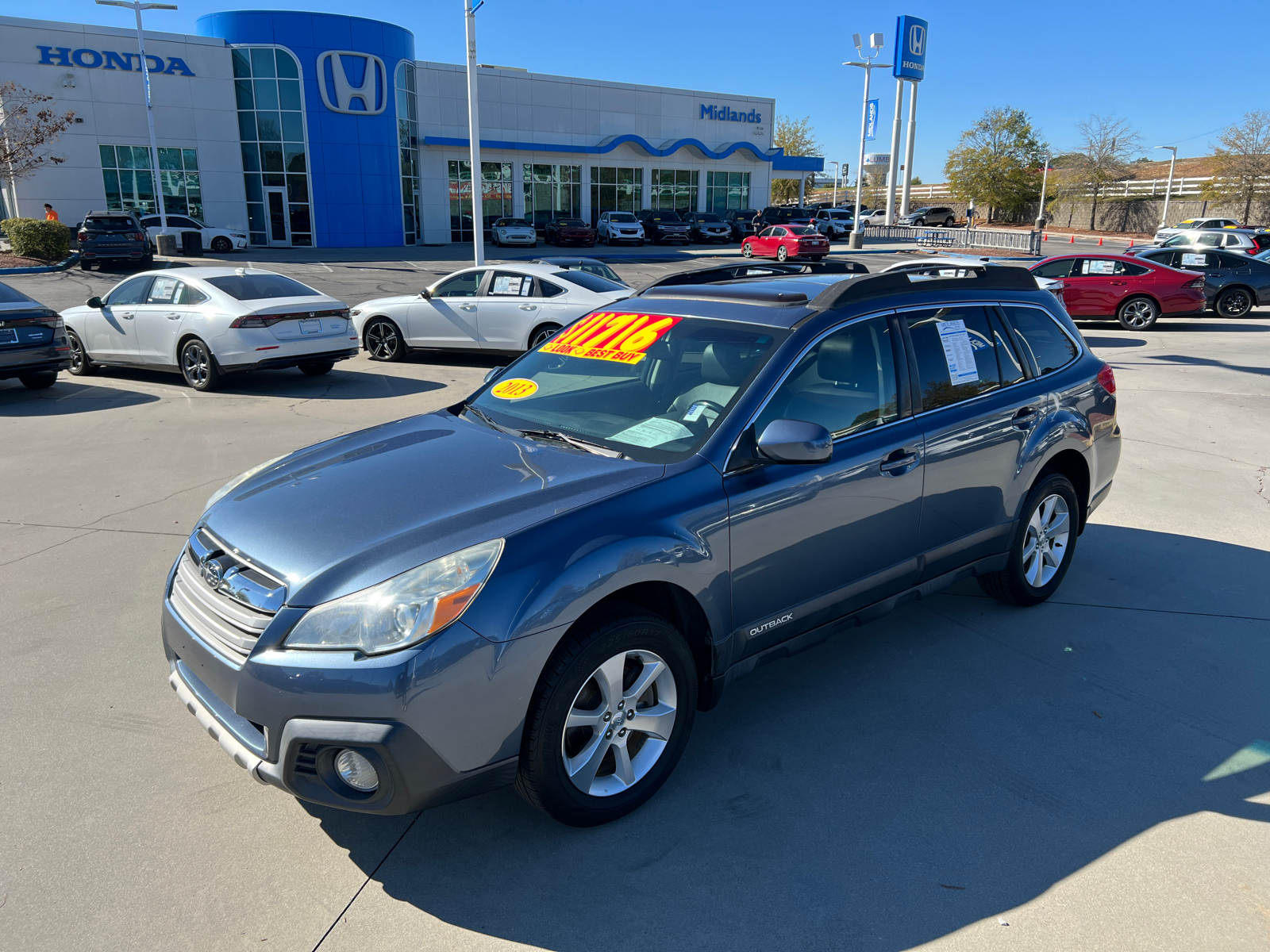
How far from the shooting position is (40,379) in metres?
11.3

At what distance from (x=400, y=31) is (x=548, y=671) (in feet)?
150

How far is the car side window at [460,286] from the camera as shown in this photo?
1298 cm

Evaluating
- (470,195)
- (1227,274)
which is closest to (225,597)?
(1227,274)

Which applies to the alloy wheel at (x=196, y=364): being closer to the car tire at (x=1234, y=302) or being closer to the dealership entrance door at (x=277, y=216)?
the car tire at (x=1234, y=302)

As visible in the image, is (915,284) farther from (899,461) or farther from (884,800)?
(884,800)

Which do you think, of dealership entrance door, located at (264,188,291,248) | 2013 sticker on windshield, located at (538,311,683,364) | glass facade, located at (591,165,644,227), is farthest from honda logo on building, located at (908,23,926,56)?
2013 sticker on windshield, located at (538,311,683,364)

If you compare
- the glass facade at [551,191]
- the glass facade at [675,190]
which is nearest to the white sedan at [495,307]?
the glass facade at [551,191]

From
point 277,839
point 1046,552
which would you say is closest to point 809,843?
point 277,839

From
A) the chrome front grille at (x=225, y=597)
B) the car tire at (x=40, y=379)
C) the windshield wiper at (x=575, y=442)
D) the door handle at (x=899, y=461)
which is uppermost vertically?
the windshield wiper at (x=575, y=442)

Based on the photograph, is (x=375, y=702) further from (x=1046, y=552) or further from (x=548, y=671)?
(x=1046, y=552)

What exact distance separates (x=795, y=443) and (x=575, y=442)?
877 mm

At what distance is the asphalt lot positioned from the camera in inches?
106

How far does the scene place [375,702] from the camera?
2.55m

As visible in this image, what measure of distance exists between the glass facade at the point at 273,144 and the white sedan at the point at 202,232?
531 cm
